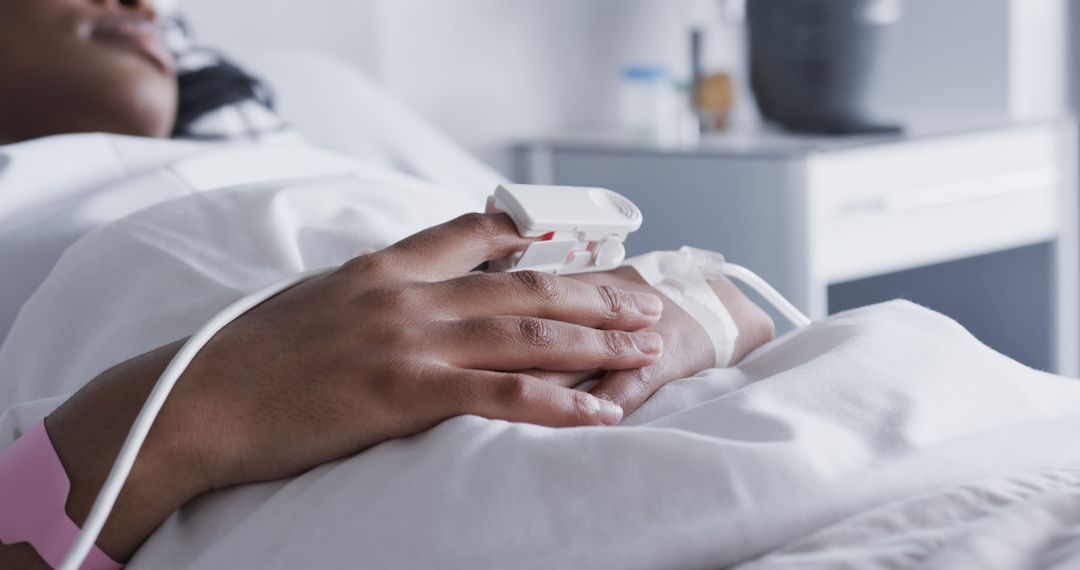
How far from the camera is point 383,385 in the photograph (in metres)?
0.53

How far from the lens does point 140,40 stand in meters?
1.17

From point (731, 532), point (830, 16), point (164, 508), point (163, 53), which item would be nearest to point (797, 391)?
point (731, 532)

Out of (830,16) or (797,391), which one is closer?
(797,391)

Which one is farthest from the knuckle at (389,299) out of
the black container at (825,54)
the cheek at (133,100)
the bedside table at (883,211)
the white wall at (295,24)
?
the black container at (825,54)

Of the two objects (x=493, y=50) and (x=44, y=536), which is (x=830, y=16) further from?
(x=44, y=536)

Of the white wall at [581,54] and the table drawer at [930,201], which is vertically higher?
the white wall at [581,54]

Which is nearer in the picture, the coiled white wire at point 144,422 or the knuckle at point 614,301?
the coiled white wire at point 144,422

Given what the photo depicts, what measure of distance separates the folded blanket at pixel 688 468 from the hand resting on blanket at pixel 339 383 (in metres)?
0.01

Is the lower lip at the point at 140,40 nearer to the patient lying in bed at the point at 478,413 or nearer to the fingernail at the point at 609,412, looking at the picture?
the patient lying in bed at the point at 478,413

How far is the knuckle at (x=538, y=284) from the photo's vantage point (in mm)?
599

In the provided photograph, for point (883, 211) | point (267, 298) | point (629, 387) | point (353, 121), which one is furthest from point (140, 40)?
point (883, 211)

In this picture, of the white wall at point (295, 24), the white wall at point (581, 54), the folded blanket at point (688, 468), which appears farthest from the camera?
the white wall at point (581, 54)

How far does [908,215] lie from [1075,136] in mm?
434

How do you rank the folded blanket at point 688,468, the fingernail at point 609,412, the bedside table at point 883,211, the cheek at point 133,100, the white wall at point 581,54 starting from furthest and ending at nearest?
1. the white wall at point 581,54
2. the bedside table at point 883,211
3. the cheek at point 133,100
4. the fingernail at point 609,412
5. the folded blanket at point 688,468
